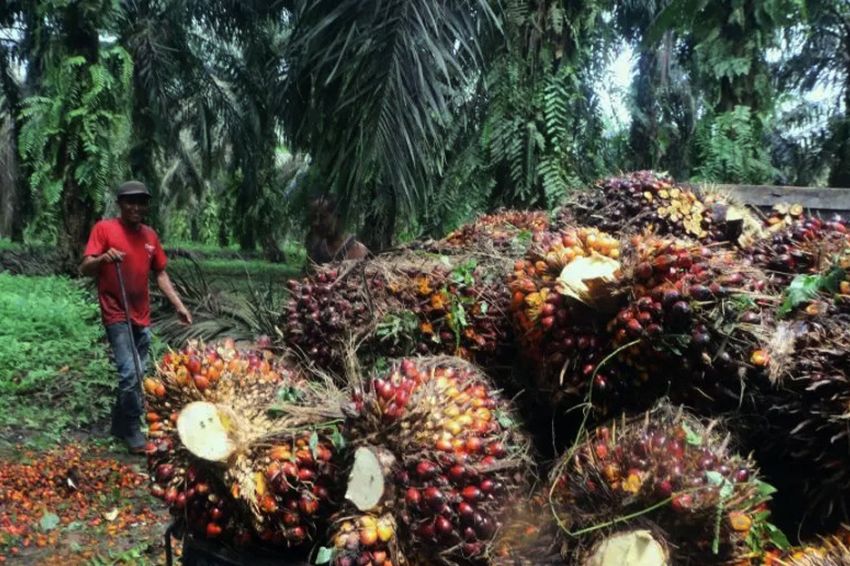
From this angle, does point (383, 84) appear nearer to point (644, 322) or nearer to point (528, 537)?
point (644, 322)

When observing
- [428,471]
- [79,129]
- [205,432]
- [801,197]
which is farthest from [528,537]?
[79,129]

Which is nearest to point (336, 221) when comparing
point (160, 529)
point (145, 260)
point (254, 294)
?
point (254, 294)

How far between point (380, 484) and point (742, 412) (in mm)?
831

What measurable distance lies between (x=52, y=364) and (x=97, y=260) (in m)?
2.48

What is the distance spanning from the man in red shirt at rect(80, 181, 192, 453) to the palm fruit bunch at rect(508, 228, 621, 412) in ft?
10.1

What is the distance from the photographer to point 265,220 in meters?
15.6

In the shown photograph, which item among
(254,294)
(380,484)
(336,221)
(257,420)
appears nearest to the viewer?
(380,484)

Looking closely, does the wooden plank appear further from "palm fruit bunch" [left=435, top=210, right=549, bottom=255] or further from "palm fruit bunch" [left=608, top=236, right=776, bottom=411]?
"palm fruit bunch" [left=608, top=236, right=776, bottom=411]

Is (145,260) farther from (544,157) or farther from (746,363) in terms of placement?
(746,363)

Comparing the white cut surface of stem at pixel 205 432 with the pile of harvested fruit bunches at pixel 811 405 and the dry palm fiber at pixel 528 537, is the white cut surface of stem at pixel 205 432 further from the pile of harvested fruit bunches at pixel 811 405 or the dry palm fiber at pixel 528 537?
the pile of harvested fruit bunches at pixel 811 405

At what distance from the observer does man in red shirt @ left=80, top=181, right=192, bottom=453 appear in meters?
4.53

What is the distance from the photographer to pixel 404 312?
236 cm

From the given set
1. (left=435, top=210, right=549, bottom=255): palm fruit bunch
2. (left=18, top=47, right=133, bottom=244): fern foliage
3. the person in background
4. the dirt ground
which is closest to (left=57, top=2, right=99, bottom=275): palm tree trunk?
(left=18, top=47, right=133, bottom=244): fern foliage

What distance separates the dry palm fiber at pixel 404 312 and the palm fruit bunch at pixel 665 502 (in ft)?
2.29
